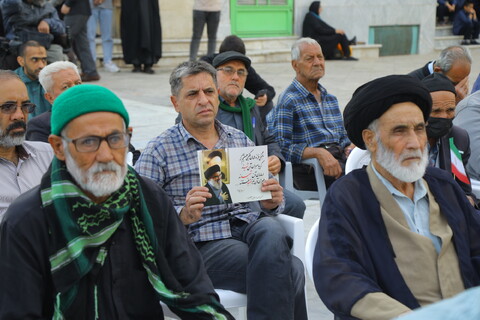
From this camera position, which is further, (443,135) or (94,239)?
(443,135)

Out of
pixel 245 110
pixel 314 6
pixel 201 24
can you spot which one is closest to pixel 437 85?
pixel 245 110

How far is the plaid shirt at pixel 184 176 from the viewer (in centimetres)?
340

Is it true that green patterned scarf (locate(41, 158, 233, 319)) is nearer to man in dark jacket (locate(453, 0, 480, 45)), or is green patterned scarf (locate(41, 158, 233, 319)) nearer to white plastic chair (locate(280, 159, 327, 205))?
white plastic chair (locate(280, 159, 327, 205))

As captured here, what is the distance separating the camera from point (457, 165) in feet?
13.0

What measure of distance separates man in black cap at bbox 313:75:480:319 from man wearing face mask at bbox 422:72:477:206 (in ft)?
3.40

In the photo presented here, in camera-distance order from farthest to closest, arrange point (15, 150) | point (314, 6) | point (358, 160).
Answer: point (314, 6)
point (358, 160)
point (15, 150)

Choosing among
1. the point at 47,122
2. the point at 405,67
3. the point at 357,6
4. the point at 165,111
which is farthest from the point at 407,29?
the point at 47,122

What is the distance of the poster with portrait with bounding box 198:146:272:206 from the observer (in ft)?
10.5

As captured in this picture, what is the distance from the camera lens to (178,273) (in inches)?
101

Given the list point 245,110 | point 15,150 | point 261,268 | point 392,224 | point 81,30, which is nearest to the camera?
point 392,224

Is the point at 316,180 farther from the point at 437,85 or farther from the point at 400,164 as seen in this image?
the point at 400,164

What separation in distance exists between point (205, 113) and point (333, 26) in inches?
582

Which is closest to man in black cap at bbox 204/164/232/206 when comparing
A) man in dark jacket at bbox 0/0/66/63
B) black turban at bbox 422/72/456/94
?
black turban at bbox 422/72/456/94

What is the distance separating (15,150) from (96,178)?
1390mm
